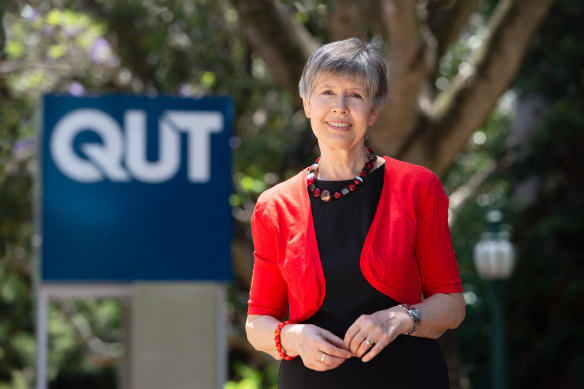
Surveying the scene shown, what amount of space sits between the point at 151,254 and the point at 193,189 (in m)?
0.60

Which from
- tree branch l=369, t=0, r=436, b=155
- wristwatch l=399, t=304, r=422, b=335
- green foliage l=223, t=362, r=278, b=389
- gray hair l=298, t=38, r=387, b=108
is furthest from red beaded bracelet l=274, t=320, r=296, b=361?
green foliage l=223, t=362, r=278, b=389

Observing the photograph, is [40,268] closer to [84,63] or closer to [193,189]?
[193,189]

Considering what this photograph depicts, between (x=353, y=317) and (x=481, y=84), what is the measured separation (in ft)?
16.4

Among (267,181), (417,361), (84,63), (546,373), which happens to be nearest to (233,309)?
(267,181)

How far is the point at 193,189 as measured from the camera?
7.88 m

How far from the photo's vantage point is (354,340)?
7.12 ft

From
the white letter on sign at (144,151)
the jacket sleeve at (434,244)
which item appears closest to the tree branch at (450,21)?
the white letter on sign at (144,151)

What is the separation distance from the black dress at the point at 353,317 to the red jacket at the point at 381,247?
0.02m

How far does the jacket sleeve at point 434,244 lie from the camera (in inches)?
89.9

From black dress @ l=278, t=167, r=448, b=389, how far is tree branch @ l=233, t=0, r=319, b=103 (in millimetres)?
4662

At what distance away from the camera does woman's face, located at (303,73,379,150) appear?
233 centimetres

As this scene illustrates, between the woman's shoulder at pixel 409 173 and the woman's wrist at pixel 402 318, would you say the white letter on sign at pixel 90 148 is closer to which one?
the woman's shoulder at pixel 409 173

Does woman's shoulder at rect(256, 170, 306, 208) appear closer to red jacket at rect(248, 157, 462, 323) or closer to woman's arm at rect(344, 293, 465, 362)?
red jacket at rect(248, 157, 462, 323)

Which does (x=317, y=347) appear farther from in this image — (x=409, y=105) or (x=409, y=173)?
(x=409, y=105)
